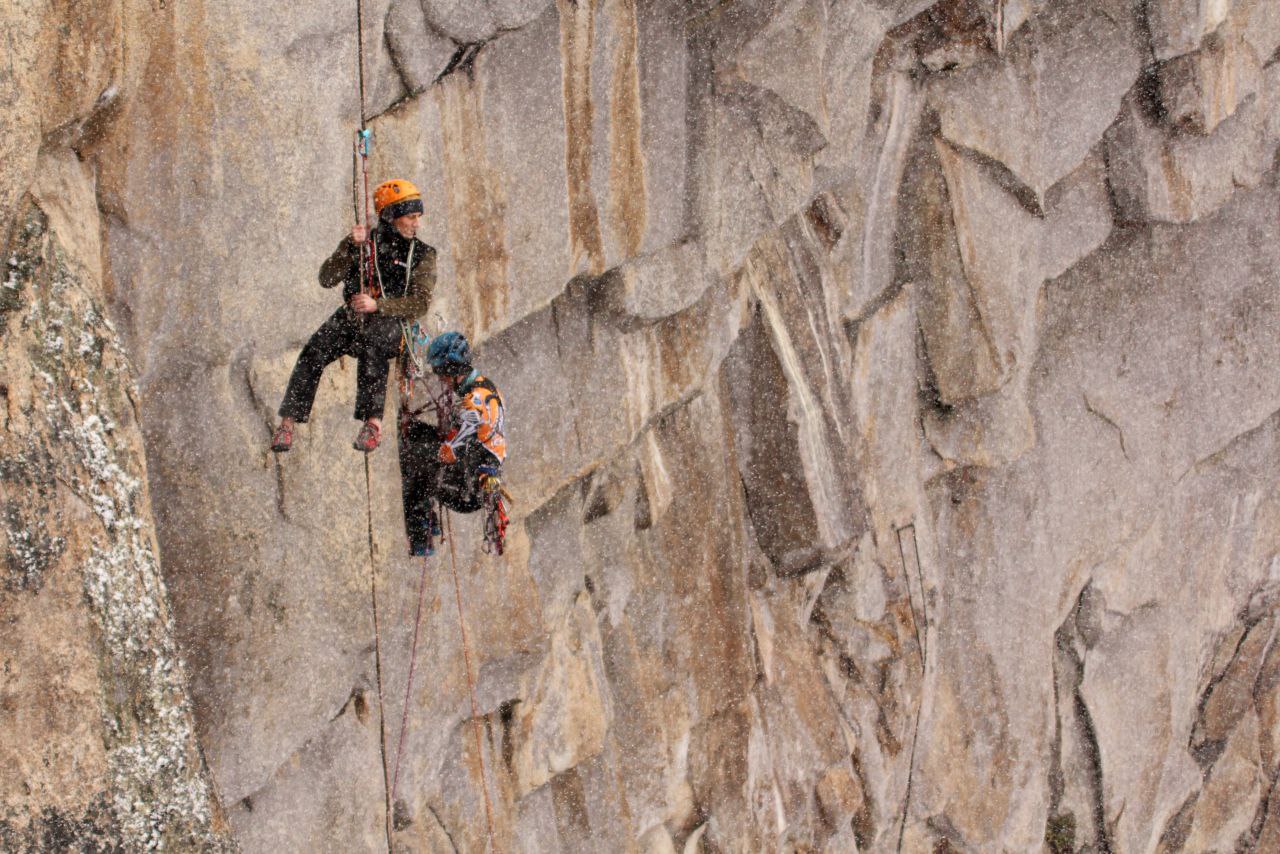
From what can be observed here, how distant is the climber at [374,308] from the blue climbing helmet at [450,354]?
19 cm

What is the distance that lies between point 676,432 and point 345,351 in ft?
17.2

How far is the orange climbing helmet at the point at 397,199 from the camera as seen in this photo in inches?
289

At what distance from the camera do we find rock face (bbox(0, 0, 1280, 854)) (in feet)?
23.9

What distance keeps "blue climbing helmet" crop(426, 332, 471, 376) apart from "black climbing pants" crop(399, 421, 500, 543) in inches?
15.8

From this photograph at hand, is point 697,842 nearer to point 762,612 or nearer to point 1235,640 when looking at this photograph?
point 762,612

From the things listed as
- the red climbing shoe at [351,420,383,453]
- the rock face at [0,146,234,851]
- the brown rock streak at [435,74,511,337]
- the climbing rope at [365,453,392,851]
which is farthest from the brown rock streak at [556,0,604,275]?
the rock face at [0,146,234,851]

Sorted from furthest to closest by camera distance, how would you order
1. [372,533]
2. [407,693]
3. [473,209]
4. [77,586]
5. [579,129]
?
[579,129]
[407,693]
[473,209]
[372,533]
[77,586]

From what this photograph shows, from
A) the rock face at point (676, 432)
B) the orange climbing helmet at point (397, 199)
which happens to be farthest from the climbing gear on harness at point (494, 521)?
A: the orange climbing helmet at point (397, 199)

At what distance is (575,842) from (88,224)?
684cm

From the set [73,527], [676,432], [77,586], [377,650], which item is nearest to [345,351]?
[73,527]

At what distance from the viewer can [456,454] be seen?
7.79 meters

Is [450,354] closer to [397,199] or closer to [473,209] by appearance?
[397,199]

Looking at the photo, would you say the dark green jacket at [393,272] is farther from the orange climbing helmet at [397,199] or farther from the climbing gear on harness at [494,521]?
the climbing gear on harness at [494,521]

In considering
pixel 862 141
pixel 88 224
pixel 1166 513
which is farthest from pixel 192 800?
pixel 1166 513
